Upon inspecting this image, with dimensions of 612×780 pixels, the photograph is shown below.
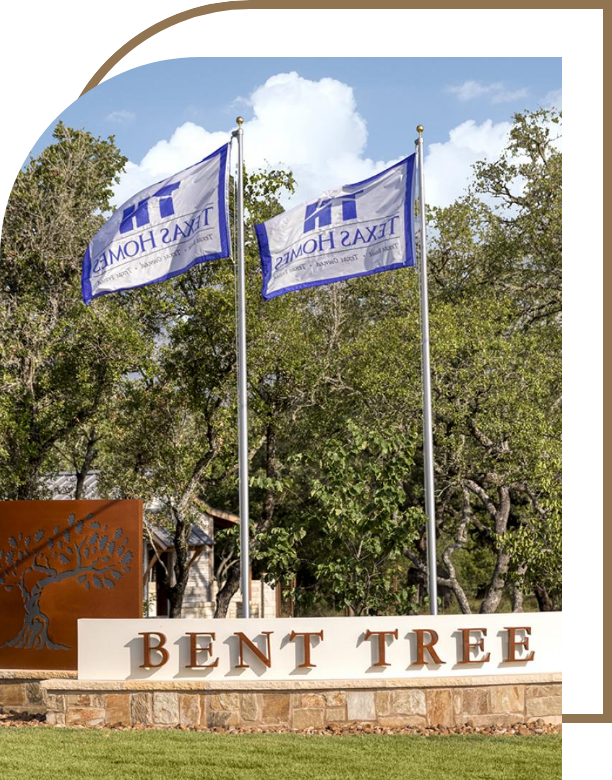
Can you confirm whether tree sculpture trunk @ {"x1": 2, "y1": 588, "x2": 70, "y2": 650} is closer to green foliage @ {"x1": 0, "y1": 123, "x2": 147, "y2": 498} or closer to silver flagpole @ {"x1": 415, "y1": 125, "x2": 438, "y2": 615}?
silver flagpole @ {"x1": 415, "y1": 125, "x2": 438, "y2": 615}

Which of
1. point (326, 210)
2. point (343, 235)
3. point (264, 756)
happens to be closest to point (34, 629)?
point (264, 756)

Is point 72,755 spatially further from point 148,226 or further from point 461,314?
point 461,314

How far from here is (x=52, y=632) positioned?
464 inches

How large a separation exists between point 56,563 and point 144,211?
4369 mm

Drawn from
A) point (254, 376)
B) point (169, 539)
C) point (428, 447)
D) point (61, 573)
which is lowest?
point (169, 539)

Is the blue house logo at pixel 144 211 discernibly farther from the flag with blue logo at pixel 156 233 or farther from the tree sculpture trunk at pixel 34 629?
the tree sculpture trunk at pixel 34 629

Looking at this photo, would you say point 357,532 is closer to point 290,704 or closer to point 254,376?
point 290,704

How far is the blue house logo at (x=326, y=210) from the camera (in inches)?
470

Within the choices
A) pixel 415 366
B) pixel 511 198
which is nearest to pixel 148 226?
pixel 415 366

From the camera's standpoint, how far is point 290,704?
10734 mm

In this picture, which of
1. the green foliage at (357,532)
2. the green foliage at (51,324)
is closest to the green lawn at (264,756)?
the green foliage at (357,532)

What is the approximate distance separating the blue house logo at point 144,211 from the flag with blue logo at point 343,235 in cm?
118

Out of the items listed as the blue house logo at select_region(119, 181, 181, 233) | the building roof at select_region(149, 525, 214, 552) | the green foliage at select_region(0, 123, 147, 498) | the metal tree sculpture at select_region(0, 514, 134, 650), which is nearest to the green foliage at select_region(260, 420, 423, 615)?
the metal tree sculpture at select_region(0, 514, 134, 650)

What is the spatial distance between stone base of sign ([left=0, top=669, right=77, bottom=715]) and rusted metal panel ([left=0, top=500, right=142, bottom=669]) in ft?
0.40
